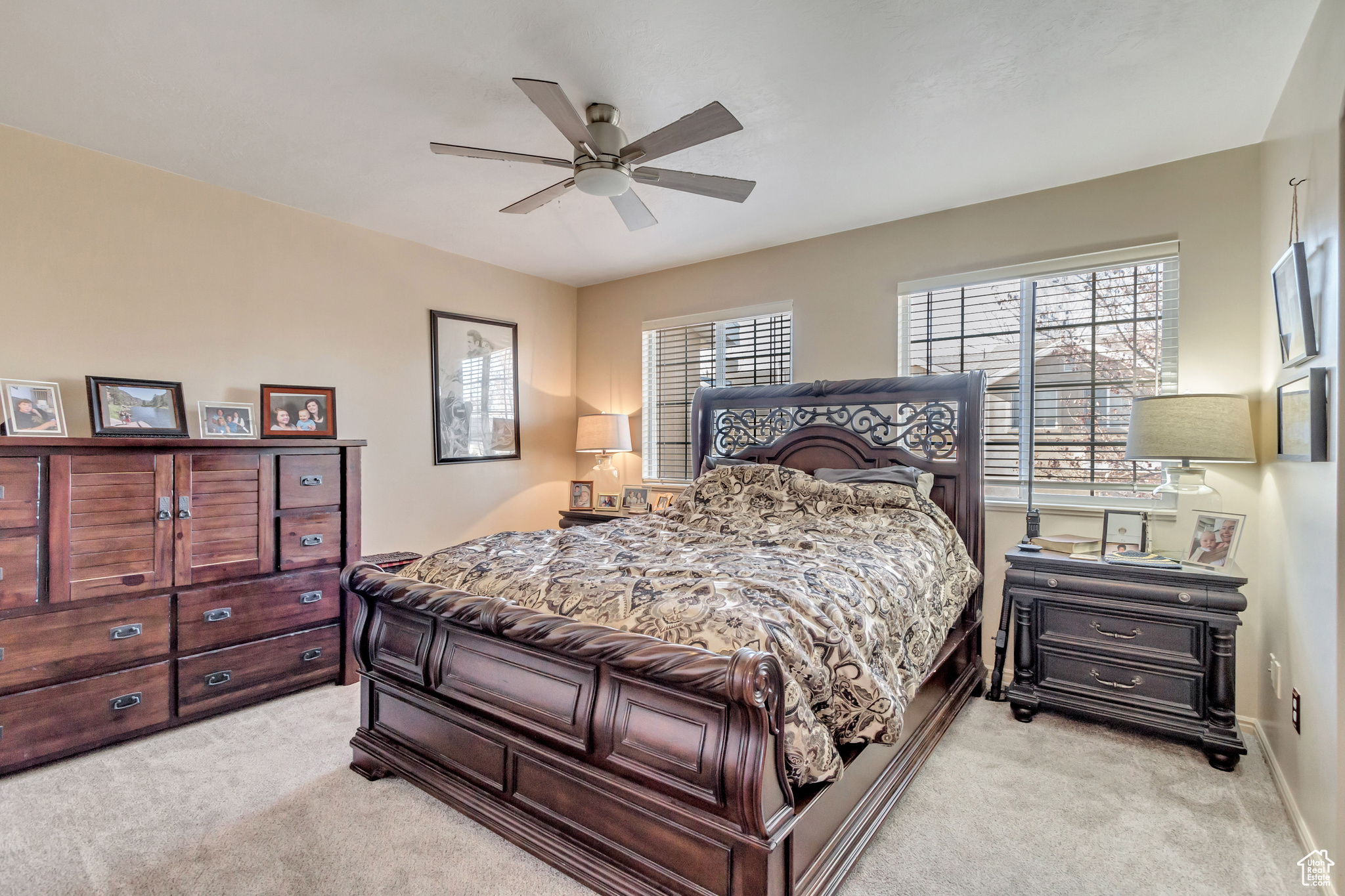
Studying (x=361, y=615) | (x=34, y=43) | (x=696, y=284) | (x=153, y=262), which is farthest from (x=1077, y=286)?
(x=153, y=262)

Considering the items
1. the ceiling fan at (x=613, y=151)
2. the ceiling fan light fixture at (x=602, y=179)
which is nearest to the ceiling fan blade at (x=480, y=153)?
the ceiling fan at (x=613, y=151)

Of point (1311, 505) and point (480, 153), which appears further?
point (480, 153)

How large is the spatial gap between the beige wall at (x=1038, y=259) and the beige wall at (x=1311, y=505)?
0.20m

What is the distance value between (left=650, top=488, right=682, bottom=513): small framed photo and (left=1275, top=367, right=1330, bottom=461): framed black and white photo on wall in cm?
321

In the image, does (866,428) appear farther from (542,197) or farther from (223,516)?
(223,516)

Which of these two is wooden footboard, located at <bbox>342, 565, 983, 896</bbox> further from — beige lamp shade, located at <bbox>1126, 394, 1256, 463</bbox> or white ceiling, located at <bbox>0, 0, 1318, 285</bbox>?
white ceiling, located at <bbox>0, 0, 1318, 285</bbox>

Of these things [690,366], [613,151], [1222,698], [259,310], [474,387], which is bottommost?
[1222,698]

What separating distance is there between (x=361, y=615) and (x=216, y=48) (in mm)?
2084

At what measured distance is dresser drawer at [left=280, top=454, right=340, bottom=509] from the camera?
3.10 m

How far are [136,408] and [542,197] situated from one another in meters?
2.19

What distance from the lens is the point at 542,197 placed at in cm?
257

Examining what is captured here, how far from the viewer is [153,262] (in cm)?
300

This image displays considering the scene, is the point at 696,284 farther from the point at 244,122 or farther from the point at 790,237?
the point at 244,122

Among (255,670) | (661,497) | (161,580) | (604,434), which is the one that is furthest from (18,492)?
(661,497)
